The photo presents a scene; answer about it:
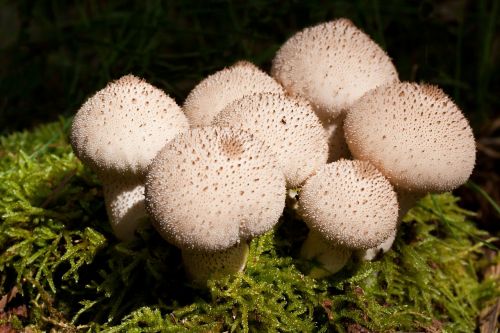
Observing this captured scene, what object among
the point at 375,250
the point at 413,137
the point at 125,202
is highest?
the point at 413,137

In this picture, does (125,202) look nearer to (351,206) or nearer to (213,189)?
(213,189)

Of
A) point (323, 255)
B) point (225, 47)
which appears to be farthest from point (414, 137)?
point (225, 47)

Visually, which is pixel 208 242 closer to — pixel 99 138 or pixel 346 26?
pixel 99 138

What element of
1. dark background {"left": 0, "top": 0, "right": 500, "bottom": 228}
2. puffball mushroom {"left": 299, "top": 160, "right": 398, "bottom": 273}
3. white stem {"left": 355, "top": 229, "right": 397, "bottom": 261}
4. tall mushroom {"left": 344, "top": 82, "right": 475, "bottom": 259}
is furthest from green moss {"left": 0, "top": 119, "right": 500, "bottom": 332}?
dark background {"left": 0, "top": 0, "right": 500, "bottom": 228}

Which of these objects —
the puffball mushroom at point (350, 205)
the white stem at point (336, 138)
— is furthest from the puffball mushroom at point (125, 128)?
the white stem at point (336, 138)

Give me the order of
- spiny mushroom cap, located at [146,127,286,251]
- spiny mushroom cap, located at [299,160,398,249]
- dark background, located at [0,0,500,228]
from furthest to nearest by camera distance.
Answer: dark background, located at [0,0,500,228] < spiny mushroom cap, located at [299,160,398,249] < spiny mushroom cap, located at [146,127,286,251]

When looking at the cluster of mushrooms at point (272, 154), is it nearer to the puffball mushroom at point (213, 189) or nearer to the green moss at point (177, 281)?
the puffball mushroom at point (213, 189)

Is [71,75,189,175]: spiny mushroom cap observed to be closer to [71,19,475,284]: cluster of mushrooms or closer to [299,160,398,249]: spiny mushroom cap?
[71,19,475,284]: cluster of mushrooms
